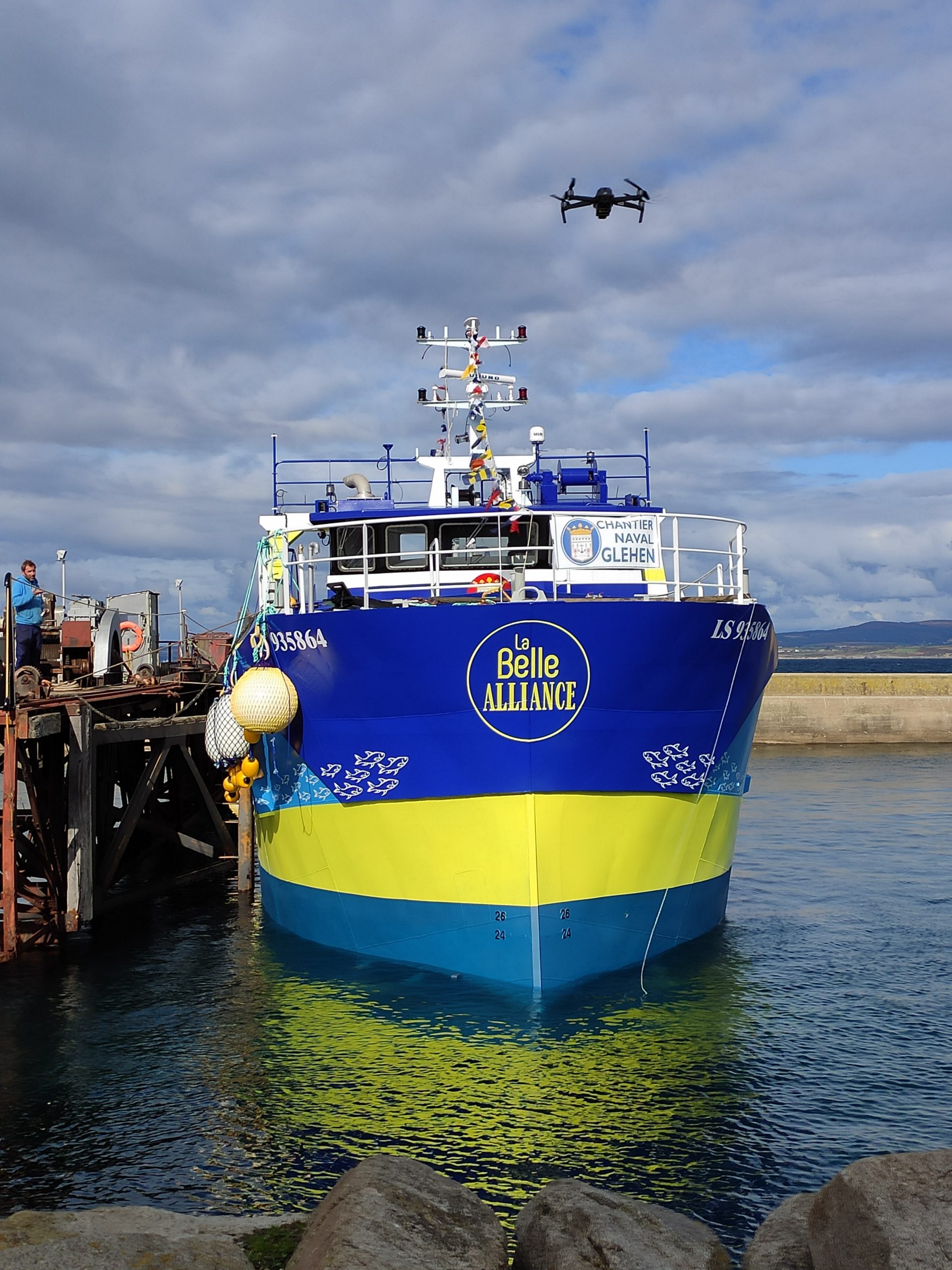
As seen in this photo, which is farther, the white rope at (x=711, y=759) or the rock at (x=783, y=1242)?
the white rope at (x=711, y=759)

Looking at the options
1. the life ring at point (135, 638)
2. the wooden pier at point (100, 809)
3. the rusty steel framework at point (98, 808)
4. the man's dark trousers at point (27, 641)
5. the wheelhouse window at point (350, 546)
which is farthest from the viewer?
the life ring at point (135, 638)

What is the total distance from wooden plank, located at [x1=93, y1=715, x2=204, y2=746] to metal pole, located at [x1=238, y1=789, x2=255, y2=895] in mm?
A: 1480

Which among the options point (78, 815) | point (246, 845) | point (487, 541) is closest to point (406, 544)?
point (487, 541)

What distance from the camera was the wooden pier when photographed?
1489 centimetres

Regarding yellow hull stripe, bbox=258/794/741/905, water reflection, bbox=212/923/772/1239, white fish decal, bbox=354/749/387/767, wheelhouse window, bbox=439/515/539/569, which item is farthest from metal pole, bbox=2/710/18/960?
wheelhouse window, bbox=439/515/539/569

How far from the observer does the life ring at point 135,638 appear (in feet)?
74.8

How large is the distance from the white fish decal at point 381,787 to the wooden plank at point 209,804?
8527 millimetres

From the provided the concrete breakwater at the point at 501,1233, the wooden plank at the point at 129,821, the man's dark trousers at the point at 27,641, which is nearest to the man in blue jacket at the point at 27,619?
the man's dark trousers at the point at 27,641

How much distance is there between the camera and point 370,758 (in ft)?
41.5

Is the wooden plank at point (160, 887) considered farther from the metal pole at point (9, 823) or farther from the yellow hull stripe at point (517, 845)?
the yellow hull stripe at point (517, 845)

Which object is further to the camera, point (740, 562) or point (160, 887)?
point (160, 887)

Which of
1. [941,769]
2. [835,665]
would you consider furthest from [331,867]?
[835,665]

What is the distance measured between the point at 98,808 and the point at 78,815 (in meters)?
3.52

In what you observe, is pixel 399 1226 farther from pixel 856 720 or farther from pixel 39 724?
pixel 856 720
